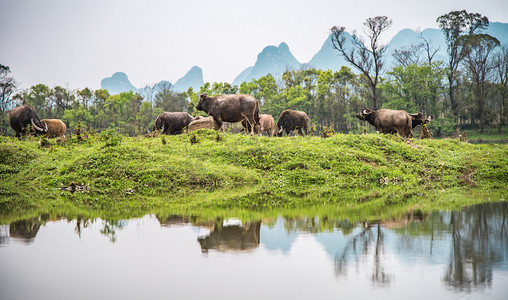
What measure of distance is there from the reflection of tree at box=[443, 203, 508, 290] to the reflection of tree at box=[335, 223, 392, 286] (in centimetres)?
67

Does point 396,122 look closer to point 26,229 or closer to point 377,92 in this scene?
point 26,229

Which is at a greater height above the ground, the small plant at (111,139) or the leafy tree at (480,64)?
the leafy tree at (480,64)

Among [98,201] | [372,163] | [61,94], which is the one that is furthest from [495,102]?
[61,94]

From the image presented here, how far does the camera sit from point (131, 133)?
5328cm

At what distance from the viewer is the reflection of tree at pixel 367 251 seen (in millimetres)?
4312

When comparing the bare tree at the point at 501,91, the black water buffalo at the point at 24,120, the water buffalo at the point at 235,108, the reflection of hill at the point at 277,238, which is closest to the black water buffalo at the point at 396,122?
the water buffalo at the point at 235,108

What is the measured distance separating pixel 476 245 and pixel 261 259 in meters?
2.86

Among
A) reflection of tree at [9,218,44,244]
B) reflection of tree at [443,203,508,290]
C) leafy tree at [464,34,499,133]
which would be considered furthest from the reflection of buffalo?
leafy tree at [464,34,499,133]

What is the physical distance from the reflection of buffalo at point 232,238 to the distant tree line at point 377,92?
2847cm

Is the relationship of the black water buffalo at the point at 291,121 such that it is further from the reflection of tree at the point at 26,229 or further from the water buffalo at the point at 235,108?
the reflection of tree at the point at 26,229

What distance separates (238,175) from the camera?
38.4ft

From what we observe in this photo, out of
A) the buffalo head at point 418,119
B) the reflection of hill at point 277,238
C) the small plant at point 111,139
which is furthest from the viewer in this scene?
the buffalo head at point 418,119

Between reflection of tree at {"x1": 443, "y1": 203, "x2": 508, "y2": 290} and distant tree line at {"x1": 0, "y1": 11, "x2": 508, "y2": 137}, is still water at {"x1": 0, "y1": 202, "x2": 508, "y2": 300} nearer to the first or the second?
reflection of tree at {"x1": 443, "y1": 203, "x2": 508, "y2": 290}

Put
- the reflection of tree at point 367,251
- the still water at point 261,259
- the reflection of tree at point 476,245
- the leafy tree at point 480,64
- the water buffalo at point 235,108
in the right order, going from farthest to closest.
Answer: the leafy tree at point 480,64 < the water buffalo at point 235,108 < the reflection of tree at point 367,251 < the reflection of tree at point 476,245 < the still water at point 261,259
